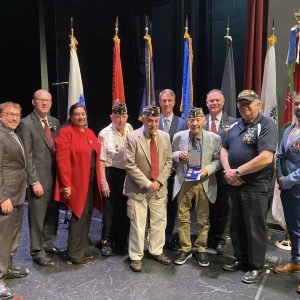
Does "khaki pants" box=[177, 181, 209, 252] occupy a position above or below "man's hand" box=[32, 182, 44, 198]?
below

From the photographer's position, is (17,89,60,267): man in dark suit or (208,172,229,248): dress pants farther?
(208,172,229,248): dress pants

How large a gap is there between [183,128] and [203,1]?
95.1 inches

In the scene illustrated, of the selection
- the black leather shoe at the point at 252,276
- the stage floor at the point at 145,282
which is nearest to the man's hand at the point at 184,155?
the stage floor at the point at 145,282

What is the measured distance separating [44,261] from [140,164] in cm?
126

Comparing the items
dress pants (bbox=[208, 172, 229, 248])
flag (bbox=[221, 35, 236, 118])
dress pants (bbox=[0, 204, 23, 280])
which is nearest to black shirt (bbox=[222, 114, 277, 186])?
dress pants (bbox=[208, 172, 229, 248])

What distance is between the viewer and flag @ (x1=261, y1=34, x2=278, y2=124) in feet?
12.7

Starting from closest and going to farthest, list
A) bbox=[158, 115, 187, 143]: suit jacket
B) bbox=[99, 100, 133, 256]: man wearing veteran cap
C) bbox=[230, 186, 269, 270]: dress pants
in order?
bbox=[230, 186, 269, 270]: dress pants < bbox=[99, 100, 133, 256]: man wearing veteran cap < bbox=[158, 115, 187, 143]: suit jacket

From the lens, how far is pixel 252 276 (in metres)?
3.02

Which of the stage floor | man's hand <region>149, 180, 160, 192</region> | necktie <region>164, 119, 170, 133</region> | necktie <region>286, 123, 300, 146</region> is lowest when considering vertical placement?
the stage floor

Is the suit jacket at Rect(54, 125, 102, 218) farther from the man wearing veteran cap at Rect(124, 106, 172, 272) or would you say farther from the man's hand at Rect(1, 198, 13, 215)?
the man's hand at Rect(1, 198, 13, 215)

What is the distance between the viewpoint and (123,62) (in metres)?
5.77

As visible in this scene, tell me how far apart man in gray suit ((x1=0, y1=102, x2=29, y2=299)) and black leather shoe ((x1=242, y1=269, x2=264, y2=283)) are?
1.88 meters

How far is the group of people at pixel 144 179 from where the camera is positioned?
9.54 feet

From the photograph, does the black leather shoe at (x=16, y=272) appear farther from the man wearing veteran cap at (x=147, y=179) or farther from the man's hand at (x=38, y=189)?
the man wearing veteran cap at (x=147, y=179)
